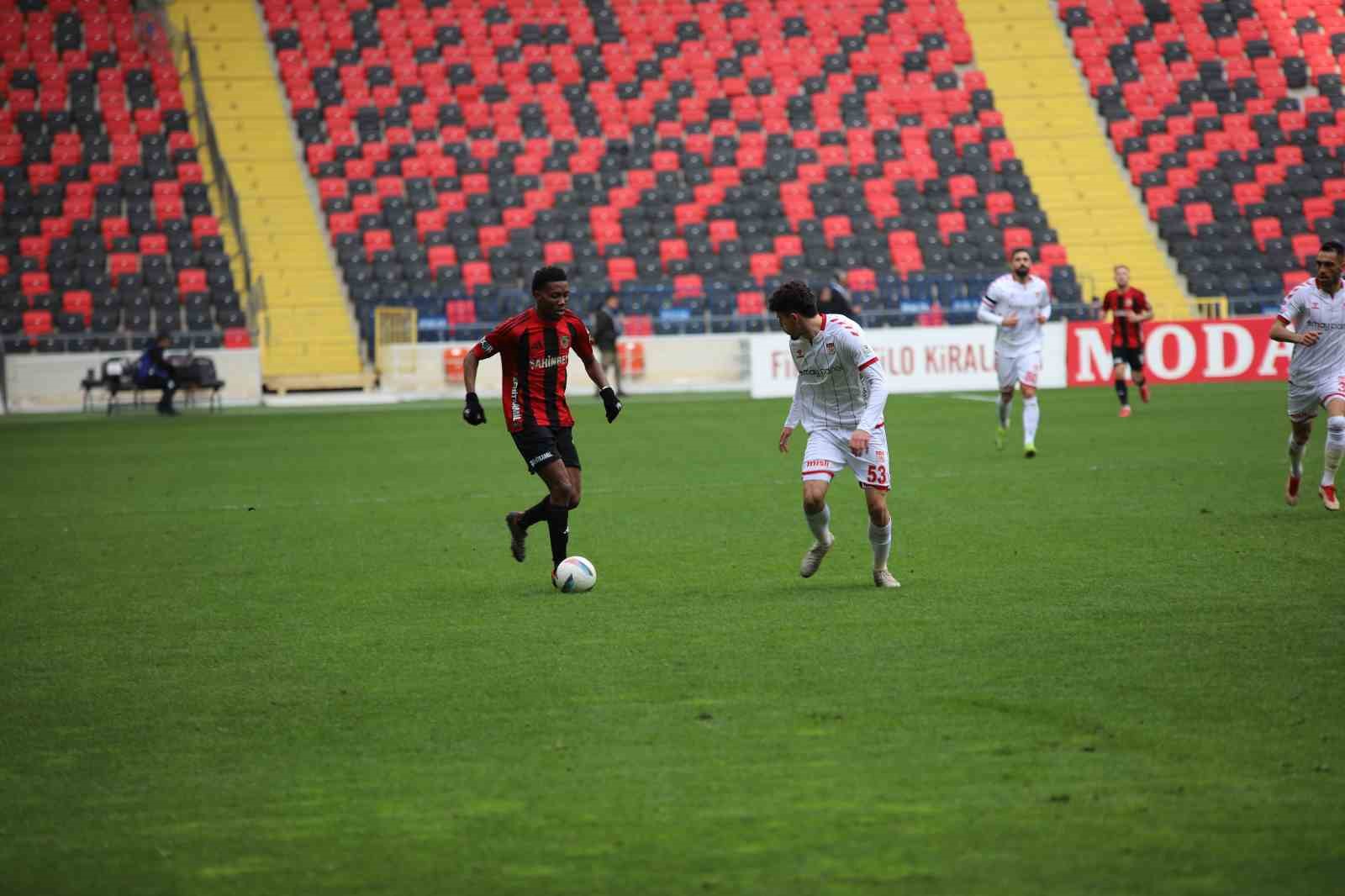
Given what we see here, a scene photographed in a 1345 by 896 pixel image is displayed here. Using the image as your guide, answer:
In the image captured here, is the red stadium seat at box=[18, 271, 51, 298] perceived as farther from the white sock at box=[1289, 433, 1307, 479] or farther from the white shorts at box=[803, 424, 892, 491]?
the white shorts at box=[803, 424, 892, 491]

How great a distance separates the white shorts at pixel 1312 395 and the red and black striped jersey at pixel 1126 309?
37.3ft

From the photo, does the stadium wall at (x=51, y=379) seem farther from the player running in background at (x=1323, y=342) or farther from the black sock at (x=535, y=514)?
the player running in background at (x=1323, y=342)

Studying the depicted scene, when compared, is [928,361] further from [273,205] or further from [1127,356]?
[273,205]

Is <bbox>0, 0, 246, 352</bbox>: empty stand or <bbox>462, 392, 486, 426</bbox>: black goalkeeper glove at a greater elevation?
<bbox>0, 0, 246, 352</bbox>: empty stand

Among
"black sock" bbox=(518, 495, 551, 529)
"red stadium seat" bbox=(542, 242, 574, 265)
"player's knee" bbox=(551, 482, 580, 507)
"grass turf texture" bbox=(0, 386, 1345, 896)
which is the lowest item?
"grass turf texture" bbox=(0, 386, 1345, 896)

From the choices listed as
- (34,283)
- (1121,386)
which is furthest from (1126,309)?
(34,283)

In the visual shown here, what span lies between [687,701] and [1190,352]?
87.1 ft

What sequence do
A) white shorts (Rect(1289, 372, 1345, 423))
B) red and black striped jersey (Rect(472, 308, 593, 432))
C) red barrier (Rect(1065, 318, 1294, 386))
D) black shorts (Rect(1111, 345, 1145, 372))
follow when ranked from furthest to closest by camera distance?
1. red barrier (Rect(1065, 318, 1294, 386))
2. black shorts (Rect(1111, 345, 1145, 372))
3. white shorts (Rect(1289, 372, 1345, 423))
4. red and black striped jersey (Rect(472, 308, 593, 432))

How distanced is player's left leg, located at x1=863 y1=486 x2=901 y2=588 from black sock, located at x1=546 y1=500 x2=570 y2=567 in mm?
1900

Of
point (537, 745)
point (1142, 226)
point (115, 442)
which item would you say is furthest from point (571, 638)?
point (1142, 226)

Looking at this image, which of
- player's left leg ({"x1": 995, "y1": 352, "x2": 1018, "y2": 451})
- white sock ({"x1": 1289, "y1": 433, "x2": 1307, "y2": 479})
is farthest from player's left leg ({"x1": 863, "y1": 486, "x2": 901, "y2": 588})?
player's left leg ({"x1": 995, "y1": 352, "x2": 1018, "y2": 451})

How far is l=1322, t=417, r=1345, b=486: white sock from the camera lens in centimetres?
1200

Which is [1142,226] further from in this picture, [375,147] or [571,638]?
[571,638]

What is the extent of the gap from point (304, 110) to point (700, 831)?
36901 millimetres
